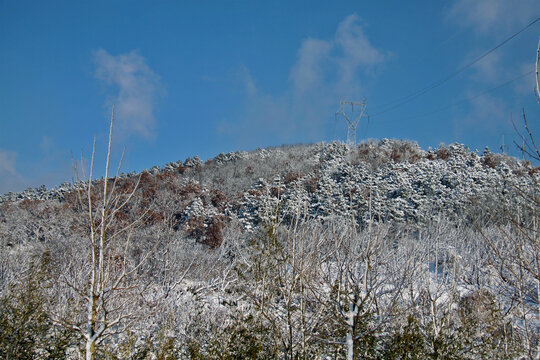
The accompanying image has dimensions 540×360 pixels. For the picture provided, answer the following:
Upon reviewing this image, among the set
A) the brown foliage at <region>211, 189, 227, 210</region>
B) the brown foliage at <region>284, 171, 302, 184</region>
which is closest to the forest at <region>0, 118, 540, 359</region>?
the brown foliage at <region>211, 189, 227, 210</region>

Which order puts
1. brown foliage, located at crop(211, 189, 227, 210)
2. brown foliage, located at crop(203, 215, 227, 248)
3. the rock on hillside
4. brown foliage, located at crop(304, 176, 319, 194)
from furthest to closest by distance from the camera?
brown foliage, located at crop(304, 176, 319, 194) → brown foliage, located at crop(211, 189, 227, 210) → the rock on hillside → brown foliage, located at crop(203, 215, 227, 248)

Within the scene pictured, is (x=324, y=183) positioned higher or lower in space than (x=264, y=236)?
higher

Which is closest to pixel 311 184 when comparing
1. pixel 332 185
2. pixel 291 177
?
pixel 332 185

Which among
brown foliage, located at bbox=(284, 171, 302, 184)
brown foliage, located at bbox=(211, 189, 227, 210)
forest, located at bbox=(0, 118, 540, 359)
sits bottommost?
forest, located at bbox=(0, 118, 540, 359)

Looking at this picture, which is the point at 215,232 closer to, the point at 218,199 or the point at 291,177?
the point at 218,199

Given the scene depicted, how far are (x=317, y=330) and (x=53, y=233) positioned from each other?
1853cm

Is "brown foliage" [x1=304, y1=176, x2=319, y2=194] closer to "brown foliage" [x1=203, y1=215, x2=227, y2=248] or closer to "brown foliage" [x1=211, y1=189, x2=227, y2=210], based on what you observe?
"brown foliage" [x1=211, y1=189, x2=227, y2=210]

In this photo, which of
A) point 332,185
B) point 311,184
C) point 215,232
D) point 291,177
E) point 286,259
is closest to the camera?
point 286,259

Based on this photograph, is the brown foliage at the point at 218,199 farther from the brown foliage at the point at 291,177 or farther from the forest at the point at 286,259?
the brown foliage at the point at 291,177

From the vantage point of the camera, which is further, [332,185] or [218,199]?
[218,199]

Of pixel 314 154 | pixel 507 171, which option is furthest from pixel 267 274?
pixel 314 154

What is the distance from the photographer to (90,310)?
336cm

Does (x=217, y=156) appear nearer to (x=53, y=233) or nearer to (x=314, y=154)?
(x=314, y=154)

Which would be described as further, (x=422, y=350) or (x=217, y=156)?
(x=217, y=156)
